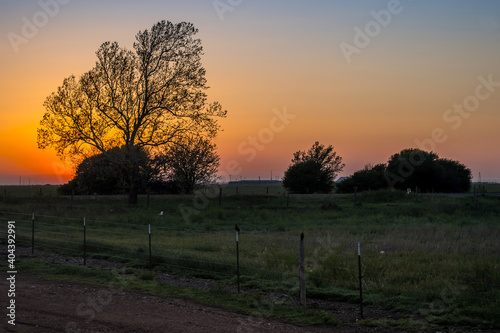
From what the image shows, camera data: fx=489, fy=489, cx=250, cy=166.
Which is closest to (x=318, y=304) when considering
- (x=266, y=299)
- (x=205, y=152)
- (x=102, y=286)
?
(x=266, y=299)

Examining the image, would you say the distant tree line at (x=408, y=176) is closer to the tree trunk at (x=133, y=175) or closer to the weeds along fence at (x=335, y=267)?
the tree trunk at (x=133, y=175)

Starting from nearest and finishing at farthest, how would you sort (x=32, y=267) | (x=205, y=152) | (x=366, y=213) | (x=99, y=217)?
(x=32, y=267) < (x=99, y=217) < (x=366, y=213) < (x=205, y=152)

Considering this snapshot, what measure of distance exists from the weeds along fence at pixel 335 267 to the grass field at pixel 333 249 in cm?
3

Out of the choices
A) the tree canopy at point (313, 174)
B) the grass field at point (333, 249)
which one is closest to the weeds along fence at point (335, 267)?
the grass field at point (333, 249)

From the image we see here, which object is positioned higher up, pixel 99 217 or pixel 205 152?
pixel 205 152

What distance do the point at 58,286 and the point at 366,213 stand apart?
2587 centimetres

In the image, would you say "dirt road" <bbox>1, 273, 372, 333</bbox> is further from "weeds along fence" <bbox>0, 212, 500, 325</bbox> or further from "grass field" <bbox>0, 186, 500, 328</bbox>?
"grass field" <bbox>0, 186, 500, 328</bbox>

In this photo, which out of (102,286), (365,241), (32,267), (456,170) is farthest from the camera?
(456,170)

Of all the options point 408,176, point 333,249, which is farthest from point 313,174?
point 333,249

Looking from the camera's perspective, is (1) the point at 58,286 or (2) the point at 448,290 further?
(1) the point at 58,286

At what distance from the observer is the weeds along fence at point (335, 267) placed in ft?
35.0

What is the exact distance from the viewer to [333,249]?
1689 cm

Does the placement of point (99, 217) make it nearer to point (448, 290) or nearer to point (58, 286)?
point (58, 286)

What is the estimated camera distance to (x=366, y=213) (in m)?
34.7
